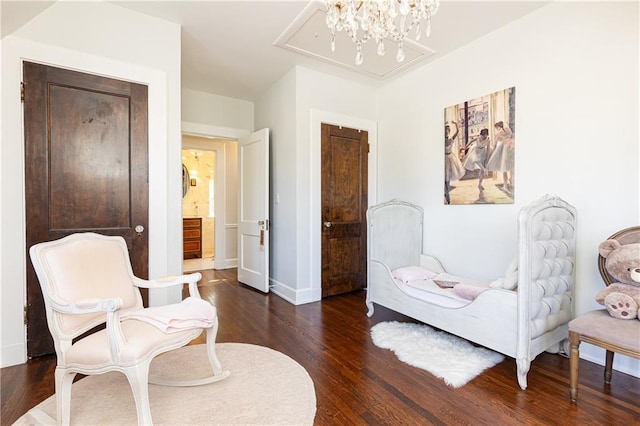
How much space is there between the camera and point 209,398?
5.73ft

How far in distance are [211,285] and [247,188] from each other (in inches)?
57.6

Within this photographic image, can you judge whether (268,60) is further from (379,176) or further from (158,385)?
(158,385)

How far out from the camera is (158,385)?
1.87 m

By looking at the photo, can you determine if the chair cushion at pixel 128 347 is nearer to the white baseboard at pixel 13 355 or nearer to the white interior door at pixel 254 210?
the white baseboard at pixel 13 355

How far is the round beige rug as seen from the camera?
5.17ft

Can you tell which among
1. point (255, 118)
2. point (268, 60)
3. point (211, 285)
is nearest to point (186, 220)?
point (211, 285)

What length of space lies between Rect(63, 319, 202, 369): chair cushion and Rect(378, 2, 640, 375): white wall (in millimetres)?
2648

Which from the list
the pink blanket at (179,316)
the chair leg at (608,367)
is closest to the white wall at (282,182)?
the pink blanket at (179,316)

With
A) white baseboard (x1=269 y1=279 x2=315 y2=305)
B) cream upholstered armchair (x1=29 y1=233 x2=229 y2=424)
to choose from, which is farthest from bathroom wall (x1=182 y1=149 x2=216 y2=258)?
cream upholstered armchair (x1=29 y1=233 x2=229 y2=424)

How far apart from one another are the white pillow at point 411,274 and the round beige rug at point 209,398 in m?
1.24

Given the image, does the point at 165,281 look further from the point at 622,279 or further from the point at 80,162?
the point at 622,279

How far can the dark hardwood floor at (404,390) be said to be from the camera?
162 centimetres

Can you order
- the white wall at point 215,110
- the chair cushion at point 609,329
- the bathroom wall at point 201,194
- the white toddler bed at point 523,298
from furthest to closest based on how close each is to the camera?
1. the bathroom wall at point 201,194
2. the white wall at point 215,110
3. the white toddler bed at point 523,298
4. the chair cushion at point 609,329

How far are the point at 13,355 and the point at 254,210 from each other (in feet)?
8.39
